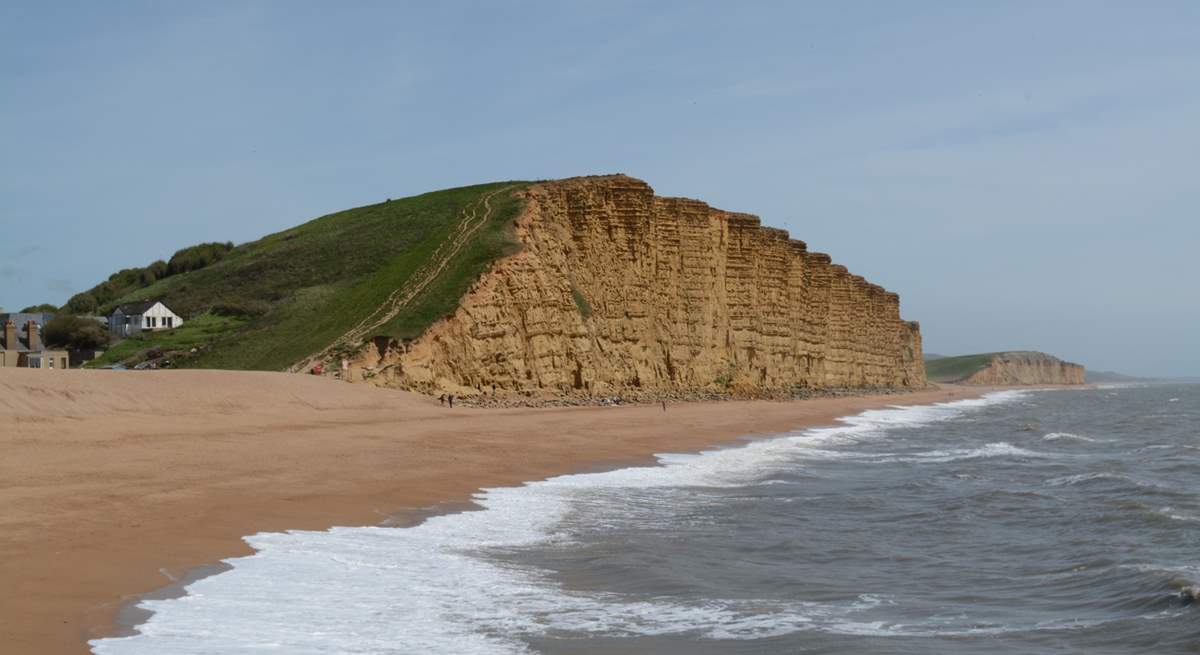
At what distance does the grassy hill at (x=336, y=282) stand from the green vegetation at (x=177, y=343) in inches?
4.2

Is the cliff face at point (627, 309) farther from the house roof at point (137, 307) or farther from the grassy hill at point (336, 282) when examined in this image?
the house roof at point (137, 307)

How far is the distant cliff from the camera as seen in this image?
559 feet

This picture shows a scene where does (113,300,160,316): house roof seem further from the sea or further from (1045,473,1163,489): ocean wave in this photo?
(1045,473,1163,489): ocean wave

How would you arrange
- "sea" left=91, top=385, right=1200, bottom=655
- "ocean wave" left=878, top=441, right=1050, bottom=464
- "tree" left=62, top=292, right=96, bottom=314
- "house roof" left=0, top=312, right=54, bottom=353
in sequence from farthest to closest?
"tree" left=62, top=292, right=96, bottom=314 → "house roof" left=0, top=312, right=54, bottom=353 → "ocean wave" left=878, top=441, right=1050, bottom=464 → "sea" left=91, top=385, right=1200, bottom=655

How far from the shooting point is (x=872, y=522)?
16328mm

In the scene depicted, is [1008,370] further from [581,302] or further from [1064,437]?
[1064,437]

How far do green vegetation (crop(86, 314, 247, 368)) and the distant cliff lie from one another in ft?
435

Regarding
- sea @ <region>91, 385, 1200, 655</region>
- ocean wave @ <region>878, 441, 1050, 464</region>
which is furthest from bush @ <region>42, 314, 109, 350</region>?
ocean wave @ <region>878, 441, 1050, 464</region>

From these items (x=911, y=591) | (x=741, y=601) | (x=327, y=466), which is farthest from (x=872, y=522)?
(x=327, y=466)

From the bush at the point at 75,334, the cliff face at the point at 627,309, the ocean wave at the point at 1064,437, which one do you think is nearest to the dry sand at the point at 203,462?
the cliff face at the point at 627,309

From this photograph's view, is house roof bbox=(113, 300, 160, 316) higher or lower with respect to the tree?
lower

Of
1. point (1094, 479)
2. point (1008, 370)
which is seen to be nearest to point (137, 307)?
point (1094, 479)

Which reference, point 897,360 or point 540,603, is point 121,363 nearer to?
point 540,603

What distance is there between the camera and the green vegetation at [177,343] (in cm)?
4781
